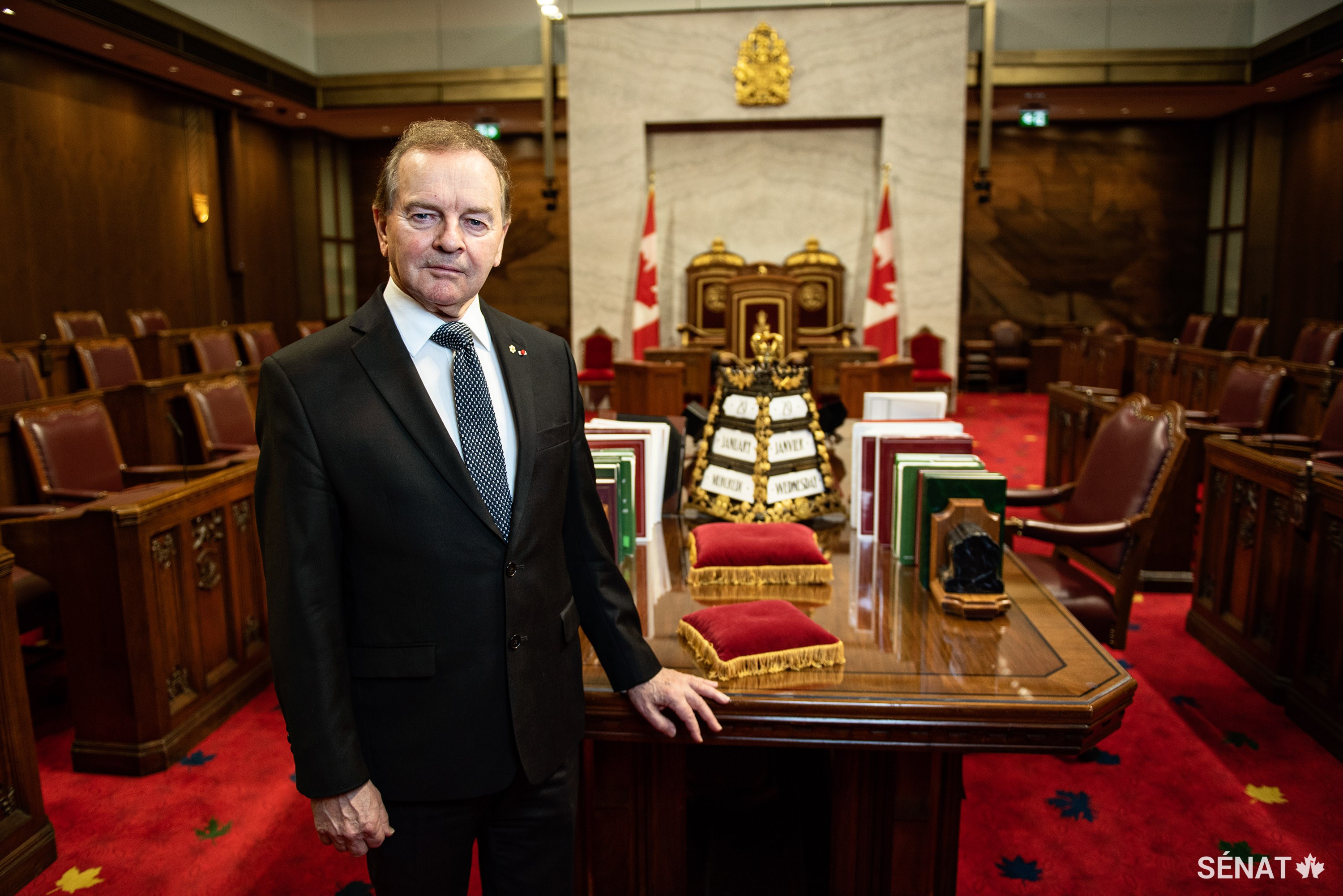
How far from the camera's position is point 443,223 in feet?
3.69

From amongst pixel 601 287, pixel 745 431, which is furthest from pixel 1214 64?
pixel 745 431

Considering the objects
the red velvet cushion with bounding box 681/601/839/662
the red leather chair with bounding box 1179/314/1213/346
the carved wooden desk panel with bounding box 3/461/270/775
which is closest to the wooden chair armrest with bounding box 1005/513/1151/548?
the red velvet cushion with bounding box 681/601/839/662

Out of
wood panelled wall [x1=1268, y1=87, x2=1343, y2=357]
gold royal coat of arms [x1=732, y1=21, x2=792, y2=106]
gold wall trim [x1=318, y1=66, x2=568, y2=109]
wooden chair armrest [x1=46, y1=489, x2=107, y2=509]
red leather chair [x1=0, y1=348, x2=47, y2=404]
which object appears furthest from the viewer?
gold wall trim [x1=318, y1=66, x2=568, y2=109]

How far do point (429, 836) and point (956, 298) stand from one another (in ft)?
29.2

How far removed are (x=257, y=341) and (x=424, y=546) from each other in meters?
8.71

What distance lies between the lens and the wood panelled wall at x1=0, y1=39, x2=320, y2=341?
26.8 feet

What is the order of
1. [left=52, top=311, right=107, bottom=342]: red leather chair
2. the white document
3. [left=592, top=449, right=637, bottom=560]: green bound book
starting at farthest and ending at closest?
[left=52, top=311, right=107, bottom=342]: red leather chair
the white document
[left=592, top=449, right=637, bottom=560]: green bound book

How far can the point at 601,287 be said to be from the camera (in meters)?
9.63

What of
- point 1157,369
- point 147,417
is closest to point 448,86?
point 147,417

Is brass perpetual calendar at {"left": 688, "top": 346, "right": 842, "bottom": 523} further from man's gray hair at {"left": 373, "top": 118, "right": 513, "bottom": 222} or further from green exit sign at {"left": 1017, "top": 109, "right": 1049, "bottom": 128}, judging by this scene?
green exit sign at {"left": 1017, "top": 109, "right": 1049, "bottom": 128}

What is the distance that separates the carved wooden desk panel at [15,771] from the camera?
219 cm

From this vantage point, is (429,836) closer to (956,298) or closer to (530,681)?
(530,681)

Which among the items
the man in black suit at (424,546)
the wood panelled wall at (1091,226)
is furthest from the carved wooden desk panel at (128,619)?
the wood panelled wall at (1091,226)

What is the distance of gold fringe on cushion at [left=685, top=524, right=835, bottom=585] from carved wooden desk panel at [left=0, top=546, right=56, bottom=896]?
164 centimetres
